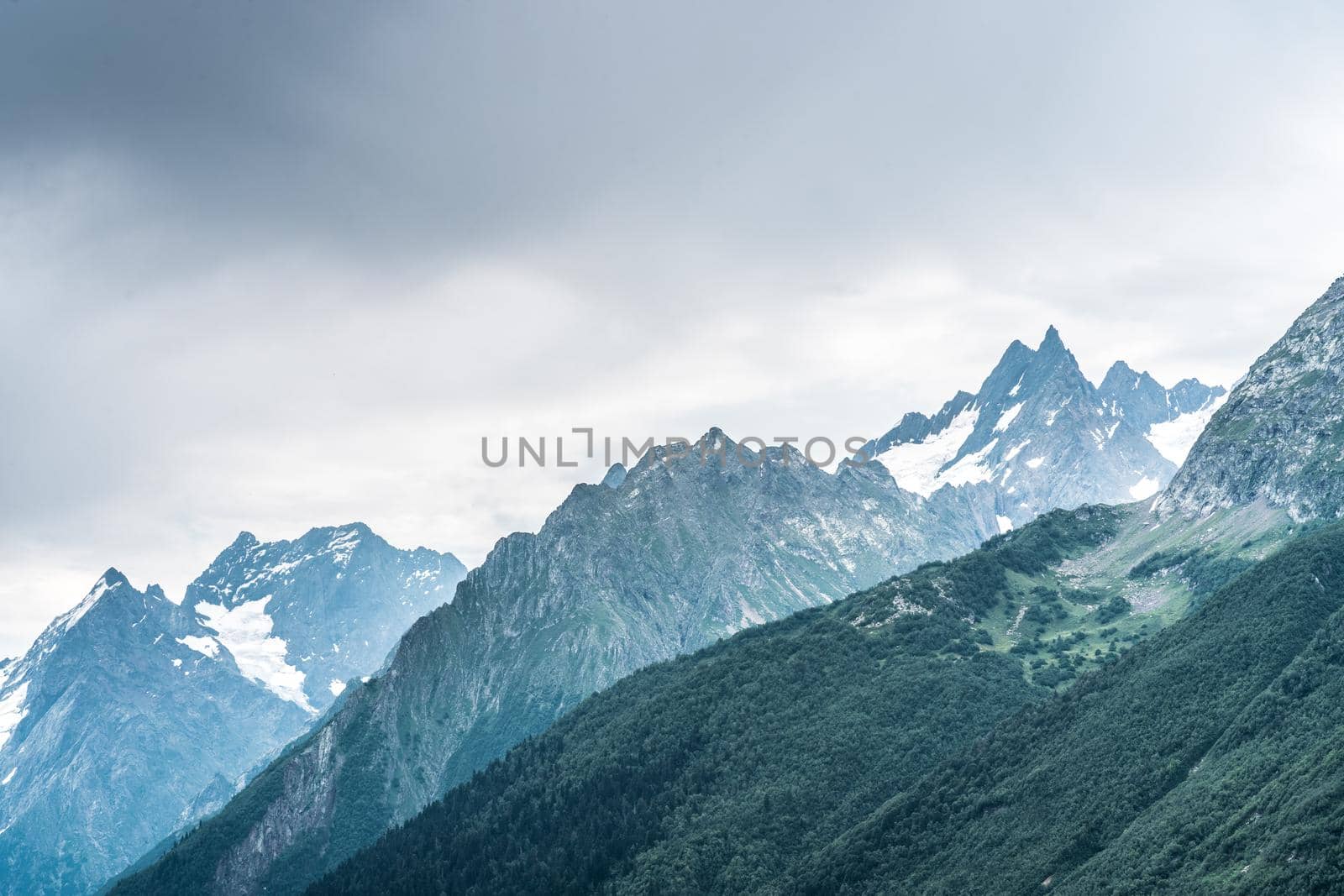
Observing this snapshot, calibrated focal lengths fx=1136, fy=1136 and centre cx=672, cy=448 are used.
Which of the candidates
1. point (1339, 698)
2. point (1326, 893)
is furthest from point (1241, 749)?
point (1326, 893)

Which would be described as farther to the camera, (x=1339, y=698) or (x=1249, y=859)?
(x=1339, y=698)

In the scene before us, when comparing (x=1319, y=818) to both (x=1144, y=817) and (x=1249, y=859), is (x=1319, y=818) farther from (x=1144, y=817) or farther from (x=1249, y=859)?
(x=1144, y=817)

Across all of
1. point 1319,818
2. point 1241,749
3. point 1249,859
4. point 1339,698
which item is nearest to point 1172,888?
point 1249,859

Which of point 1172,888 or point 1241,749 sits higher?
point 1241,749

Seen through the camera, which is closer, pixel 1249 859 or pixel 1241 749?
pixel 1249 859

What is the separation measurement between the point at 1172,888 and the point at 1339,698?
55438mm

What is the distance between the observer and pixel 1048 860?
643 feet

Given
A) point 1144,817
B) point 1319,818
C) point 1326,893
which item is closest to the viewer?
point 1326,893

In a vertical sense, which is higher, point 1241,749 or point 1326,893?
point 1241,749

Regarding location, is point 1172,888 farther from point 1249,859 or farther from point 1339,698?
point 1339,698

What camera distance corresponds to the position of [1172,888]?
546 feet

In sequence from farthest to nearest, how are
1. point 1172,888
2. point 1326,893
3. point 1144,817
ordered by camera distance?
point 1144,817 → point 1172,888 → point 1326,893

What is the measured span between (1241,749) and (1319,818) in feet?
146

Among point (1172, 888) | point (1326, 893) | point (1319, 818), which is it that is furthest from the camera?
point (1172, 888)
